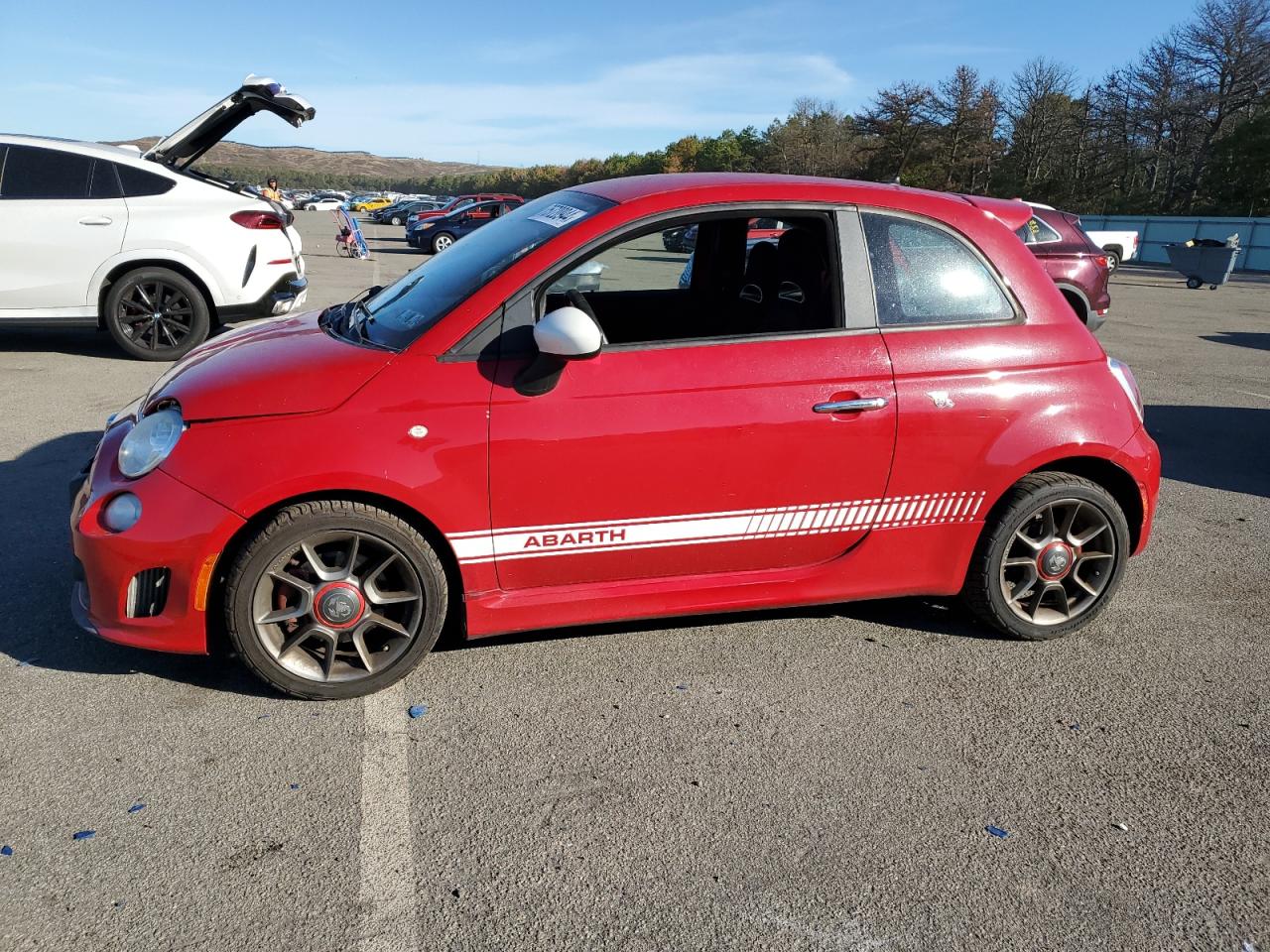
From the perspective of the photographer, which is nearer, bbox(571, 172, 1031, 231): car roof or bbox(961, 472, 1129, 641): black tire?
bbox(571, 172, 1031, 231): car roof

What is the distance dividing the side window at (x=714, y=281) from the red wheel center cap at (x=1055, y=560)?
127 cm

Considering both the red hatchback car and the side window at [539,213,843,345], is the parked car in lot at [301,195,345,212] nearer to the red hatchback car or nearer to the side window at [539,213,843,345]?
the side window at [539,213,843,345]

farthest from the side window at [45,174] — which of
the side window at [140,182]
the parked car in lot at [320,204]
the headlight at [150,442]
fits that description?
the parked car in lot at [320,204]

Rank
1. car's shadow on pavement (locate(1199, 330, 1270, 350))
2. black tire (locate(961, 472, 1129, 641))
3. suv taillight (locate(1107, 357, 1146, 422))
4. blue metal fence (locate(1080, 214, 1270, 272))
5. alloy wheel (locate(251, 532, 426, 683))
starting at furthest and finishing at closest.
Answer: blue metal fence (locate(1080, 214, 1270, 272)) < car's shadow on pavement (locate(1199, 330, 1270, 350)) < suv taillight (locate(1107, 357, 1146, 422)) < black tire (locate(961, 472, 1129, 641)) < alloy wheel (locate(251, 532, 426, 683))

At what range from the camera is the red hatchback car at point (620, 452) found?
10.2 ft

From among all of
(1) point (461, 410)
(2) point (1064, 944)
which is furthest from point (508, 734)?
(2) point (1064, 944)

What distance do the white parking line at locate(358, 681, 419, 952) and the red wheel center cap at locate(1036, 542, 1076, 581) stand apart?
250cm

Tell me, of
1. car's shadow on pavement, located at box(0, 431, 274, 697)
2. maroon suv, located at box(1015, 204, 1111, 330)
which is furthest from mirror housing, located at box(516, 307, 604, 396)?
maroon suv, located at box(1015, 204, 1111, 330)

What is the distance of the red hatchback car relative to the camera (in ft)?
10.2

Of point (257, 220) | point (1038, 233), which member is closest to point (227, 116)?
point (257, 220)

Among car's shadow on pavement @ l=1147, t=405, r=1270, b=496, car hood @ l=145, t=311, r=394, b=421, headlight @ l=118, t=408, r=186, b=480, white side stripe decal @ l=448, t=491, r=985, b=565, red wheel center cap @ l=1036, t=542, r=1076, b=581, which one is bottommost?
car's shadow on pavement @ l=1147, t=405, r=1270, b=496

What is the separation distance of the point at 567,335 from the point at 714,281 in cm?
156

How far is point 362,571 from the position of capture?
325 centimetres

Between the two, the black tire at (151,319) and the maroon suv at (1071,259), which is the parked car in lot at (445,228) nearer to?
the maroon suv at (1071,259)
